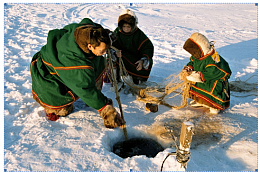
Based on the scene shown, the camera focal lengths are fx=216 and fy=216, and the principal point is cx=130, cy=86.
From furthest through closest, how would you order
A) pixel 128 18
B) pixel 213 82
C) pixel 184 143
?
pixel 128 18 → pixel 213 82 → pixel 184 143

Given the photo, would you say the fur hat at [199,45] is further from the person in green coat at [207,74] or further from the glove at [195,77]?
the glove at [195,77]

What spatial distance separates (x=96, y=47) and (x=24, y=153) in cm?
142

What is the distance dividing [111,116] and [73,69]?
0.71m

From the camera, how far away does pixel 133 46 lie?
160 inches

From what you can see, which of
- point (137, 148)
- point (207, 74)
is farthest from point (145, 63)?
point (137, 148)

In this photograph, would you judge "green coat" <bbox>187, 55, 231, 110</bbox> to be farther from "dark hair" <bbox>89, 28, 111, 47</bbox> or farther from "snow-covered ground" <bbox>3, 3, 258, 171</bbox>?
"dark hair" <bbox>89, 28, 111, 47</bbox>

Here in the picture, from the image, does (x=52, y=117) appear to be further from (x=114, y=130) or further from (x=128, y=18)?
(x=128, y=18)

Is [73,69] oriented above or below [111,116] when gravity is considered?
above

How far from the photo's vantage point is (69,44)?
242 centimetres

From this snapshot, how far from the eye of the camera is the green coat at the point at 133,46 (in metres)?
4.00

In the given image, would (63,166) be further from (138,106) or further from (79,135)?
(138,106)

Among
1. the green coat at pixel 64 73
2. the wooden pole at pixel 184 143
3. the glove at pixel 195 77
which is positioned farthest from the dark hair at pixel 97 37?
the glove at pixel 195 77

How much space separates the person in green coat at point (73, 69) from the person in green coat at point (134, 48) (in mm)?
1143

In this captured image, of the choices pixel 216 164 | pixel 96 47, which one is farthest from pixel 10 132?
pixel 216 164
